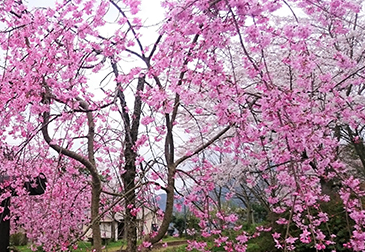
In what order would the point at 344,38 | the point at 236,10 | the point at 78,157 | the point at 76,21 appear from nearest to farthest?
the point at 236,10
the point at 78,157
the point at 76,21
the point at 344,38

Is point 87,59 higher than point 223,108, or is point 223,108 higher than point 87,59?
point 87,59

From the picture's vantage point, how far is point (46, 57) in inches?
124

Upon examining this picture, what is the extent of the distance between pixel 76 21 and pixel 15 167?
73.2 inches

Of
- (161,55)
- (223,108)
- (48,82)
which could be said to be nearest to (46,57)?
(48,82)

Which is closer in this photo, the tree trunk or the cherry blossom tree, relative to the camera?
the cherry blossom tree

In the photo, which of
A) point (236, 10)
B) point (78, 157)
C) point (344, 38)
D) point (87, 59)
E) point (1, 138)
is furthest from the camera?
point (344, 38)

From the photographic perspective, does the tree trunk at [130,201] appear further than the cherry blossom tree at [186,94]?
Yes

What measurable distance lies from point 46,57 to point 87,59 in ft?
1.42

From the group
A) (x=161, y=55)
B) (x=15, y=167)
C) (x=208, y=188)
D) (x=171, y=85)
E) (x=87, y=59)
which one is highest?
(x=87, y=59)

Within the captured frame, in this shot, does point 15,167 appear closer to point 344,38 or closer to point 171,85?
point 171,85

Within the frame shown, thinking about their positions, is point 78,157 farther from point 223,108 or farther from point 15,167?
point 15,167

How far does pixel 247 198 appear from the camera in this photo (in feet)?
42.7

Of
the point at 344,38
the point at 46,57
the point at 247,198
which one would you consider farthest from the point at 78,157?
the point at 247,198

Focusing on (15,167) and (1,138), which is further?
(1,138)
